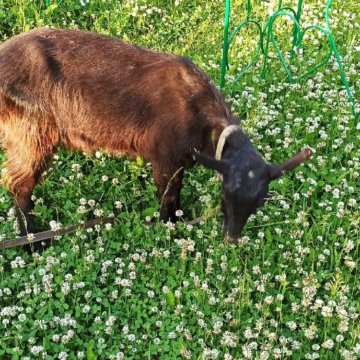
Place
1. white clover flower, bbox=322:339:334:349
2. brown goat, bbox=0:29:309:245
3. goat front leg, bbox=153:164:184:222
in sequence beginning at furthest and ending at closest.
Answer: goat front leg, bbox=153:164:184:222, brown goat, bbox=0:29:309:245, white clover flower, bbox=322:339:334:349

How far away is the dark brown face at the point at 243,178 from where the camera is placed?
414 centimetres

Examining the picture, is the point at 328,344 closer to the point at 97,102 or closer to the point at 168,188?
the point at 168,188

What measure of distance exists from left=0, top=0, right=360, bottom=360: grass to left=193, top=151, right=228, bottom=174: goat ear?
2.38 ft

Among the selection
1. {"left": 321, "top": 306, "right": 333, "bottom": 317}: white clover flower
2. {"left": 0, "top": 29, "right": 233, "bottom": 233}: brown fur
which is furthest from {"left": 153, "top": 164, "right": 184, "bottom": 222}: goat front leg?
{"left": 321, "top": 306, "right": 333, "bottom": 317}: white clover flower

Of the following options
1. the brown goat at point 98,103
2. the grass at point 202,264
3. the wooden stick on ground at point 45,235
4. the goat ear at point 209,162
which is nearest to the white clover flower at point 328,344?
the grass at point 202,264

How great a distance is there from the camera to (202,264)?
4.66 meters

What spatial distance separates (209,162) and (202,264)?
98 centimetres

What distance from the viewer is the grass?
411 centimetres

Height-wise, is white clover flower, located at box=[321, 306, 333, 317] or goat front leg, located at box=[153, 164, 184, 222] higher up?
goat front leg, located at box=[153, 164, 184, 222]

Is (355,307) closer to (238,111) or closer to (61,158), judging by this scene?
(238,111)

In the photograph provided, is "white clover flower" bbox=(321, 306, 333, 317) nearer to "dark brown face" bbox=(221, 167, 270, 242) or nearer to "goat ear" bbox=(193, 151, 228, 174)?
"dark brown face" bbox=(221, 167, 270, 242)

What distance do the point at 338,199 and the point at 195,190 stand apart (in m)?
1.39

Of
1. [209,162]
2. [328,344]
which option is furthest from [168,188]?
[328,344]

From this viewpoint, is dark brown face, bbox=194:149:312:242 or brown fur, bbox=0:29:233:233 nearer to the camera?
dark brown face, bbox=194:149:312:242
